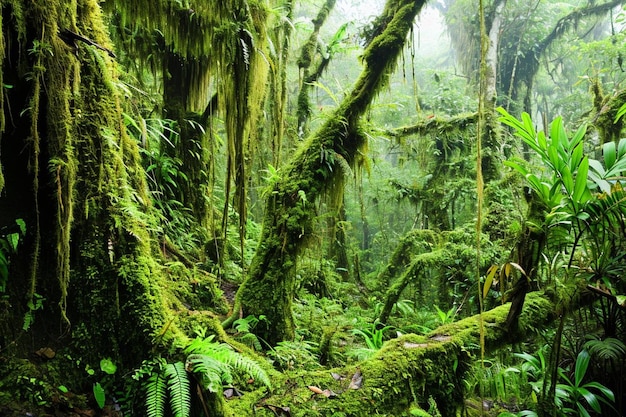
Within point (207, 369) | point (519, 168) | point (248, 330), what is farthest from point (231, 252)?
point (519, 168)

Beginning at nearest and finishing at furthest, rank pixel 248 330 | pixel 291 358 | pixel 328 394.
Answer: pixel 328 394
pixel 291 358
pixel 248 330

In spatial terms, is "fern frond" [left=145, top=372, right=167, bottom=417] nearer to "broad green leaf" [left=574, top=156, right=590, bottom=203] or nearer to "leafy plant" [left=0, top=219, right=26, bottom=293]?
"leafy plant" [left=0, top=219, right=26, bottom=293]

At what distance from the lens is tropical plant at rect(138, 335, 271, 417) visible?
1.79 m

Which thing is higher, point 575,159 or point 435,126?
point 435,126

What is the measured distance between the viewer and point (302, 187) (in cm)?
398

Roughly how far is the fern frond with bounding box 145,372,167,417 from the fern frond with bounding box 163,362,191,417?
3cm

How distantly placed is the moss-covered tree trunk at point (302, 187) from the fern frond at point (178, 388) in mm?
1898

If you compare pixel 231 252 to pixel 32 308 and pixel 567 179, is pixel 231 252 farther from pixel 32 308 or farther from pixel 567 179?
pixel 567 179

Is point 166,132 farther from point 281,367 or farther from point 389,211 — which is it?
point 389,211

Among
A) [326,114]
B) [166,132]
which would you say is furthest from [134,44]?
[326,114]

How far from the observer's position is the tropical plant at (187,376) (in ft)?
5.87

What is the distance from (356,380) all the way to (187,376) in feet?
3.44

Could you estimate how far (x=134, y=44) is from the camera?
16.1 feet

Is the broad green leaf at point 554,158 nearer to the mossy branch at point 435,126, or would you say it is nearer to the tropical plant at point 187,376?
the tropical plant at point 187,376
